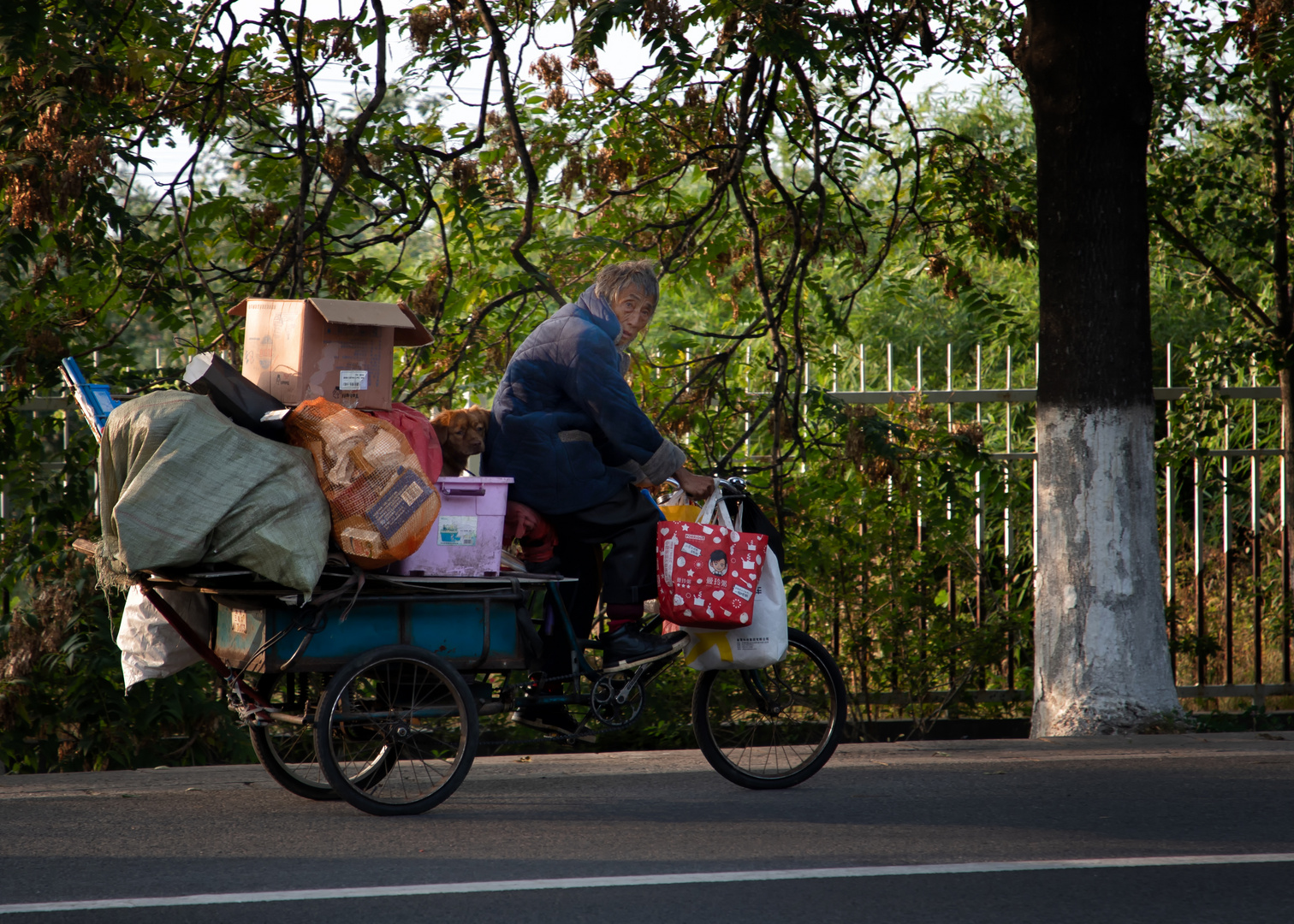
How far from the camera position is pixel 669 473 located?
5.22 metres


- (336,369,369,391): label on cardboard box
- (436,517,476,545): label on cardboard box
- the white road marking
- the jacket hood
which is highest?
the jacket hood

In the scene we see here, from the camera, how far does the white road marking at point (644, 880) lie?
3.72 metres

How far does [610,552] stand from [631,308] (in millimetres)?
1011

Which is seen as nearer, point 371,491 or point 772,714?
point 371,491

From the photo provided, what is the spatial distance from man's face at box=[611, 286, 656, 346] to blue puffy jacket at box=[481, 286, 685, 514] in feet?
0.25

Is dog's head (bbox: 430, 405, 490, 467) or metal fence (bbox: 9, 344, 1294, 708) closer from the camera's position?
dog's head (bbox: 430, 405, 490, 467)

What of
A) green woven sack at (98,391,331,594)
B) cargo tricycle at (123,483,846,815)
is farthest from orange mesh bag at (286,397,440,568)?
cargo tricycle at (123,483,846,815)

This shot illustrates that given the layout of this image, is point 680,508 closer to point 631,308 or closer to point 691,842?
point 631,308

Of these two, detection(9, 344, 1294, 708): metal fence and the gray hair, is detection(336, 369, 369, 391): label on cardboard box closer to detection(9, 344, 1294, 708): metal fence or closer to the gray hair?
the gray hair

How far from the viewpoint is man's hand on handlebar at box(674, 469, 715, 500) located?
206 inches

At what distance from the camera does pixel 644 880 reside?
400cm

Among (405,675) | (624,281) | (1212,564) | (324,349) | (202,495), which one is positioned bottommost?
(405,675)

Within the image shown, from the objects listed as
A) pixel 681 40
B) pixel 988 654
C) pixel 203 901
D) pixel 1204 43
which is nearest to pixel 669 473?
pixel 203 901

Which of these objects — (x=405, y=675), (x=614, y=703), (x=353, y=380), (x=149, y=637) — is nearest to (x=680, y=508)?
(x=614, y=703)
